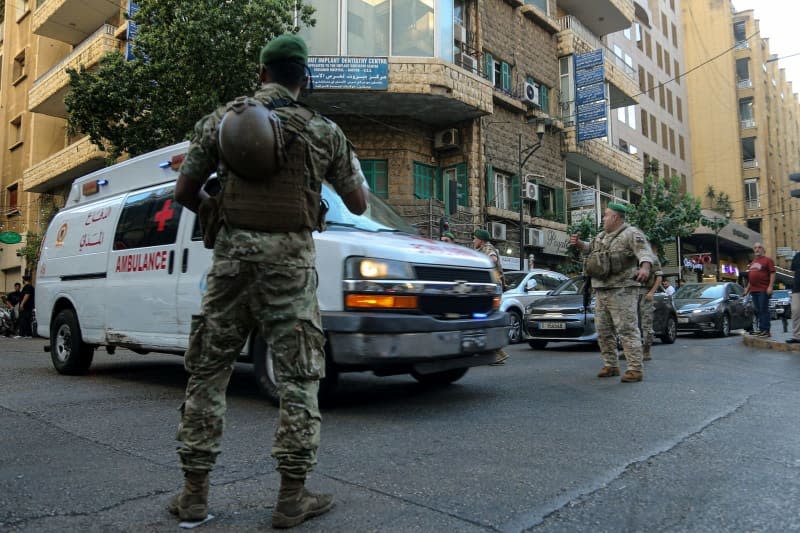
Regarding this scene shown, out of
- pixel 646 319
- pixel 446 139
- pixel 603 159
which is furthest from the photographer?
pixel 603 159

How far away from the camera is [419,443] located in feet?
12.4

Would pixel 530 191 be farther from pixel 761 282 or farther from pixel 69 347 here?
pixel 69 347

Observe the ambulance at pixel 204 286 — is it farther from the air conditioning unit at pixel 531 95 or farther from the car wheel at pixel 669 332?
the air conditioning unit at pixel 531 95

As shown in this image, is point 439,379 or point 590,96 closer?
point 439,379

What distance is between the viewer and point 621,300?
6.45 meters

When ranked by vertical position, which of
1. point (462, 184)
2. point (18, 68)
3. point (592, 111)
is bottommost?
point (462, 184)

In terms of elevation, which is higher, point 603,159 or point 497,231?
point 603,159

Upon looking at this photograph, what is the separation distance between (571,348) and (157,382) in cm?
743

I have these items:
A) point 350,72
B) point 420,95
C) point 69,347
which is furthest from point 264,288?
point 420,95

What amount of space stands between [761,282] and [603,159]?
18262 millimetres

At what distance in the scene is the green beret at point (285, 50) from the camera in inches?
107

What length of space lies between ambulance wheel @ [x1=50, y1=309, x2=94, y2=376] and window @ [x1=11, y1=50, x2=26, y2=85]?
1087 inches

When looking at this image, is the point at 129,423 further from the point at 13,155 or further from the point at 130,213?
the point at 13,155

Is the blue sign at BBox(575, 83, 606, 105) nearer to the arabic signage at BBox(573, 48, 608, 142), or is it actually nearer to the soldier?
the arabic signage at BBox(573, 48, 608, 142)
